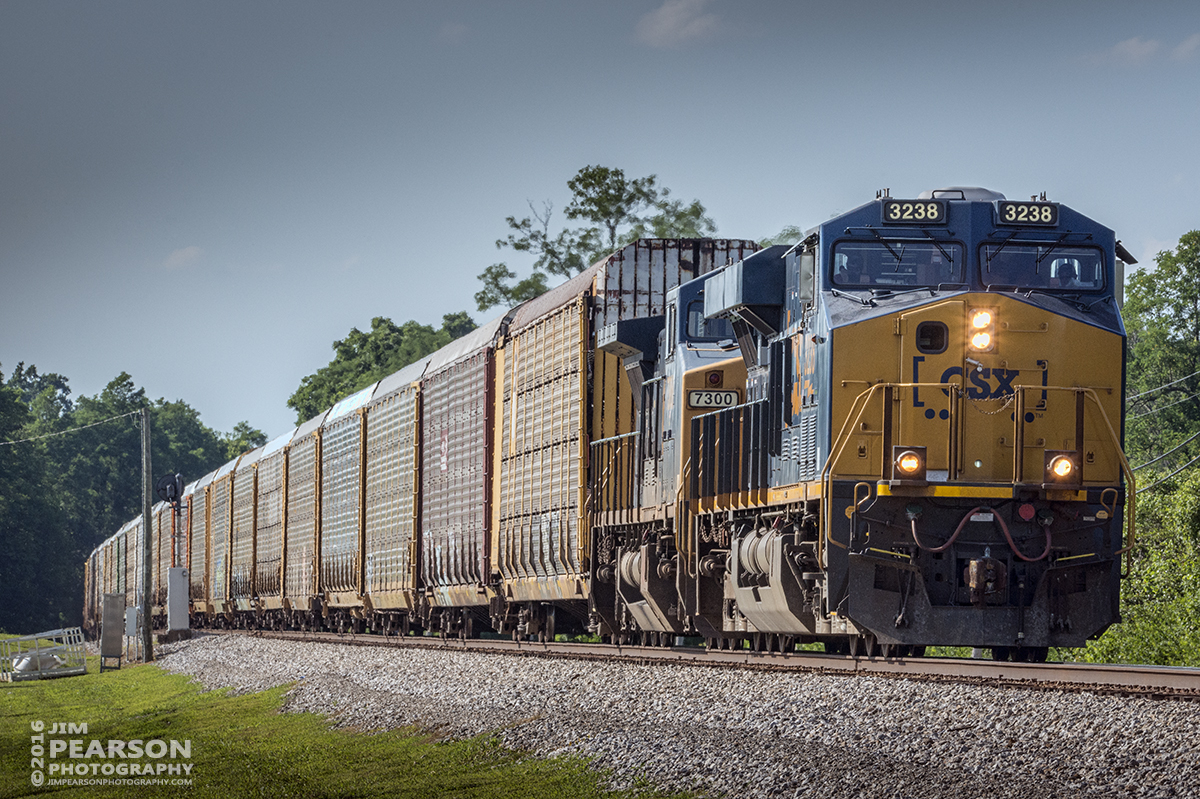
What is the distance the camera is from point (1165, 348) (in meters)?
47.9

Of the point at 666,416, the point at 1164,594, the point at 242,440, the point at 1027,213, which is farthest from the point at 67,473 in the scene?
the point at 1027,213

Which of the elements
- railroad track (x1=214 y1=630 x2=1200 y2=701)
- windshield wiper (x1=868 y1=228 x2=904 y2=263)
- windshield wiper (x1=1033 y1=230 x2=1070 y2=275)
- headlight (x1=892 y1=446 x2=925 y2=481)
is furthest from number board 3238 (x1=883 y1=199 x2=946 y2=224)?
railroad track (x1=214 y1=630 x2=1200 y2=701)

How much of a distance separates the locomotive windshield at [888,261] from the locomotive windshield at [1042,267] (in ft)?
1.09

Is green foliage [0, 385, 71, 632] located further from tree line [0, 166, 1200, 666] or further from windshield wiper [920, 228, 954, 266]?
windshield wiper [920, 228, 954, 266]

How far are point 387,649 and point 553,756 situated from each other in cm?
1231

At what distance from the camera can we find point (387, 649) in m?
21.8

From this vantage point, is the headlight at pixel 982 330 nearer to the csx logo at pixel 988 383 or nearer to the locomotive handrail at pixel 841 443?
the csx logo at pixel 988 383

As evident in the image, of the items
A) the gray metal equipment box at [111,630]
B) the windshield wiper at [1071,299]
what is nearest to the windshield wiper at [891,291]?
the windshield wiper at [1071,299]

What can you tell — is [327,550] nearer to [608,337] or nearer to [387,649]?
[387,649]

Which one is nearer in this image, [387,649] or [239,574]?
[387,649]

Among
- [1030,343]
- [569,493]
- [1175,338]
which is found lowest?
[569,493]

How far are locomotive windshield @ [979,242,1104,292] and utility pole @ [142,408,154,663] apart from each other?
957 inches

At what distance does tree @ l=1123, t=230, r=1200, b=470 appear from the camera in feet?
153

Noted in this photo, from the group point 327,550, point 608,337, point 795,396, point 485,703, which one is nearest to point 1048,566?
point 795,396
